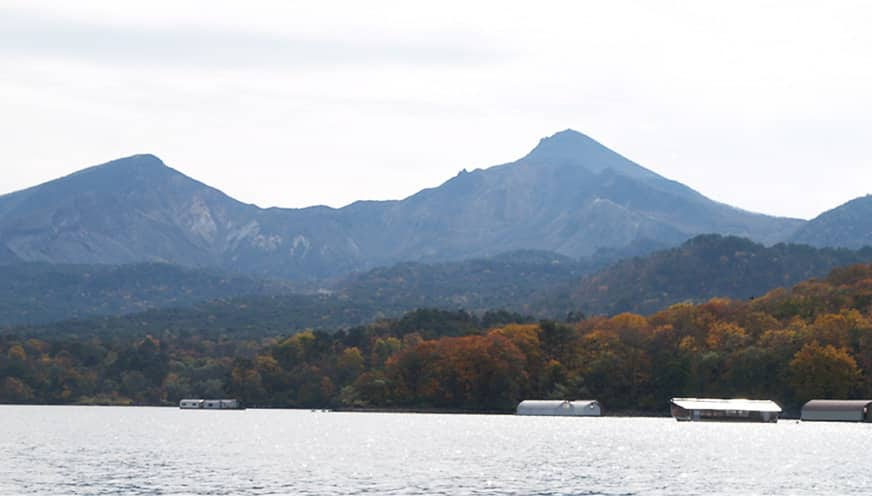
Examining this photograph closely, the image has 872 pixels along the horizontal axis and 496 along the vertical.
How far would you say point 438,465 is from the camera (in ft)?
457

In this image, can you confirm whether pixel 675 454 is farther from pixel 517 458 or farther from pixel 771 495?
pixel 771 495

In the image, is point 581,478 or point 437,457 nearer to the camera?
point 581,478

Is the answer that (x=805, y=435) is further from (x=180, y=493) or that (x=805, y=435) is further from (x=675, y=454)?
(x=180, y=493)

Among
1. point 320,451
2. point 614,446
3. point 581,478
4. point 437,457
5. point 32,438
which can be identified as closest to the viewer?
point 581,478

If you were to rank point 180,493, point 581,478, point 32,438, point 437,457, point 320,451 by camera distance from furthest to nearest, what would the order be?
point 32,438, point 320,451, point 437,457, point 581,478, point 180,493

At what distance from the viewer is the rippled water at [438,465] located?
114188 mm

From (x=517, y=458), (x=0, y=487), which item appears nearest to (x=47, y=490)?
(x=0, y=487)

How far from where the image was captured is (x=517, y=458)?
152 metres

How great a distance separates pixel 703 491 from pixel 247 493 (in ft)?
128

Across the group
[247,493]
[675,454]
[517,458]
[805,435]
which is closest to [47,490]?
[247,493]

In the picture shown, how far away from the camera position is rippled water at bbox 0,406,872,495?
11419 cm

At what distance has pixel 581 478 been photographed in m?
124

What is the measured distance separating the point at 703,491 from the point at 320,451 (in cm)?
6289

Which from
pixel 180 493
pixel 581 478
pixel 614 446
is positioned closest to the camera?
pixel 180 493
